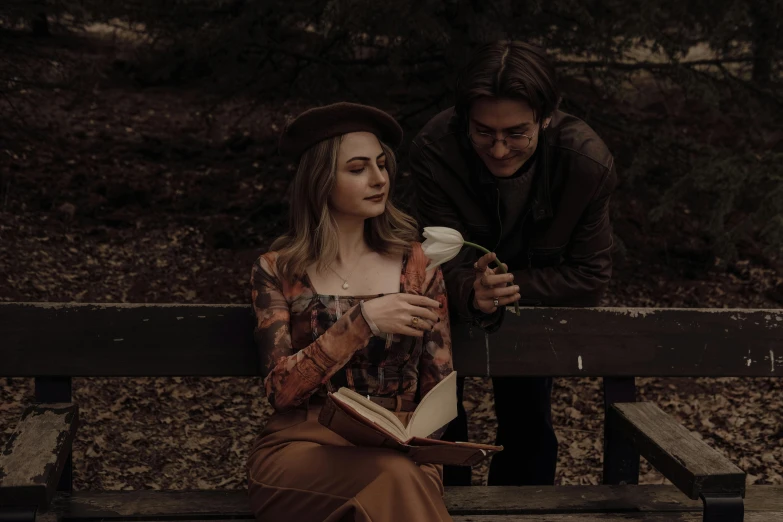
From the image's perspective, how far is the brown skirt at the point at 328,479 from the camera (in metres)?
2.54

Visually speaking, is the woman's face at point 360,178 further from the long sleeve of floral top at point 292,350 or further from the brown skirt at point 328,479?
the brown skirt at point 328,479

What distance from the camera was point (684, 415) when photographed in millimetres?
6363

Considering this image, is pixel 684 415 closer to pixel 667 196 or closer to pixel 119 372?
pixel 667 196

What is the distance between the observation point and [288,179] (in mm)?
8539

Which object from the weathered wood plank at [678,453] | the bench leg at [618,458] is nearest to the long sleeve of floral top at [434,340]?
the weathered wood plank at [678,453]

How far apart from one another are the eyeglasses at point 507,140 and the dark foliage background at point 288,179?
9.75 ft

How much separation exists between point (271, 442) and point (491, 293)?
31.3 inches

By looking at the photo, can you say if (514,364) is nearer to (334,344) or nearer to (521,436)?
(521,436)

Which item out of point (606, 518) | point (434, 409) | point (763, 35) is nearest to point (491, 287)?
point (434, 409)

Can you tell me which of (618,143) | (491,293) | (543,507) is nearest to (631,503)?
(543,507)

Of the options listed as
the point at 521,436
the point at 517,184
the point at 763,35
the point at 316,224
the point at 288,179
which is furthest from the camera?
the point at 288,179

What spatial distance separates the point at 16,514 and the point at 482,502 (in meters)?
1.45

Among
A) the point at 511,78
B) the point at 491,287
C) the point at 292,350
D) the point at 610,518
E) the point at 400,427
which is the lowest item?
the point at 610,518

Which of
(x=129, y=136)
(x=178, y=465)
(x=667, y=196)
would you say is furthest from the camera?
(x=129, y=136)
